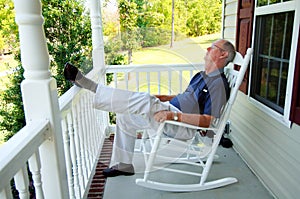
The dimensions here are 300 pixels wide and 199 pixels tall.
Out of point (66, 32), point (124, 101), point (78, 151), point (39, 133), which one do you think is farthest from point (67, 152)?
point (66, 32)

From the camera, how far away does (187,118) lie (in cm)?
223

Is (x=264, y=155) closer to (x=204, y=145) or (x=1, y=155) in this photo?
(x=204, y=145)

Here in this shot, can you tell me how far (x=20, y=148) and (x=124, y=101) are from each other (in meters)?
1.20

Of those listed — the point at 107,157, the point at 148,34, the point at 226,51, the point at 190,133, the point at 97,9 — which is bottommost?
the point at 107,157

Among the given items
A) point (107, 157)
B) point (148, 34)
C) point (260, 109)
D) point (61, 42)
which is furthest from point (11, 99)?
point (260, 109)

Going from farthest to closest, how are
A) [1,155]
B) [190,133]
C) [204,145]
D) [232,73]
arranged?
[232,73] → [204,145] → [190,133] → [1,155]

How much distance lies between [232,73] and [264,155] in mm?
898

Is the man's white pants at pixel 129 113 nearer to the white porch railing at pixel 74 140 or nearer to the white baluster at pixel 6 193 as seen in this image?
the white porch railing at pixel 74 140

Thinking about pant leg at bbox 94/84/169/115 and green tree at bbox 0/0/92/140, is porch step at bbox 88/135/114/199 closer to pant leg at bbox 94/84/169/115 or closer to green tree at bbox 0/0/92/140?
pant leg at bbox 94/84/169/115

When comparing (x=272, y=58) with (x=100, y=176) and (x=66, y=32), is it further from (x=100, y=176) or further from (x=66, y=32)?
(x=66, y=32)

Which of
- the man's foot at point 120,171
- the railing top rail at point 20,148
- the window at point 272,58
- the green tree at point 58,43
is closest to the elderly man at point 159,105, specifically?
the man's foot at point 120,171

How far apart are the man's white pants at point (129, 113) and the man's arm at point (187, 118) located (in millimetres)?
62

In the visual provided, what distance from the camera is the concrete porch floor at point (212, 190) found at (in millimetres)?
2369

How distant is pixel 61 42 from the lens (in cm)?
482
